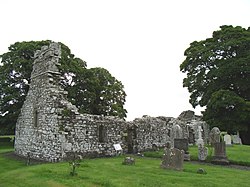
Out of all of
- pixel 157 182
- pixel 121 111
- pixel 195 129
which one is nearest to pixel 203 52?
pixel 195 129

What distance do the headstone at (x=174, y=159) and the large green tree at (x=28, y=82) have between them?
47.1 ft

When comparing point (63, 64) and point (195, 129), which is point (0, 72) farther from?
point (195, 129)

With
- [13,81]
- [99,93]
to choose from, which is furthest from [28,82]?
[99,93]

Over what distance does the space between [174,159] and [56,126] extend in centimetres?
740

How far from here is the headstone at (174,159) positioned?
1180cm

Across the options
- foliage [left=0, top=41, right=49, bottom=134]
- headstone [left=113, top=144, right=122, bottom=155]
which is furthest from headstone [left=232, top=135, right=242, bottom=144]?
foliage [left=0, top=41, right=49, bottom=134]

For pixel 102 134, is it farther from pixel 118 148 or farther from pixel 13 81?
pixel 13 81

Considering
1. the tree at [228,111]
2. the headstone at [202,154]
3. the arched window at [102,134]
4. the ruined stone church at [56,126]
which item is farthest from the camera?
the tree at [228,111]

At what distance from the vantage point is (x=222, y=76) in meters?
26.0

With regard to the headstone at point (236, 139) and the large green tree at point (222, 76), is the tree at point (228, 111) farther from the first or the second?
the headstone at point (236, 139)

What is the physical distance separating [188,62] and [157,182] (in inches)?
918

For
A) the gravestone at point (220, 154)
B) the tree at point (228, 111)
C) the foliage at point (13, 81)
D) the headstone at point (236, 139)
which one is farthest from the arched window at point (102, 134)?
the headstone at point (236, 139)

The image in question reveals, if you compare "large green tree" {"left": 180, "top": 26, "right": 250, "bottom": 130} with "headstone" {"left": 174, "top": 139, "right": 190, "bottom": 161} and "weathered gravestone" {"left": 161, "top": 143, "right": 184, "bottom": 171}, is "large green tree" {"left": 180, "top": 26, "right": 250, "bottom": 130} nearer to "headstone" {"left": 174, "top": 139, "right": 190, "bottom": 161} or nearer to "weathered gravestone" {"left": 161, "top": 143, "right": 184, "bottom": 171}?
"headstone" {"left": 174, "top": 139, "right": 190, "bottom": 161}

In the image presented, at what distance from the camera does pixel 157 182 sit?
859 centimetres
